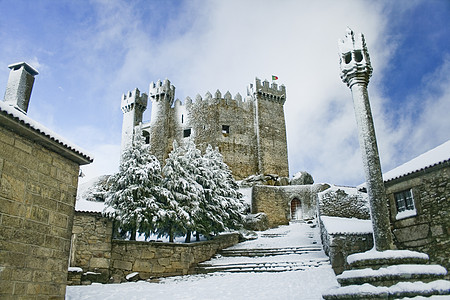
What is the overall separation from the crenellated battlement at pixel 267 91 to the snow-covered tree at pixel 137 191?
28302mm

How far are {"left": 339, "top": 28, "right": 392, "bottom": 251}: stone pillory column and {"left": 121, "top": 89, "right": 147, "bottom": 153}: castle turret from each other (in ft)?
Answer: 116

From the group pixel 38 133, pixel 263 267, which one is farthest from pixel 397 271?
pixel 263 267

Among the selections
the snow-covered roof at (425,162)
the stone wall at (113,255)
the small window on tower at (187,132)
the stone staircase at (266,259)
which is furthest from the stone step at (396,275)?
the small window on tower at (187,132)

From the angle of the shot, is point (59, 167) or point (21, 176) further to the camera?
point (59, 167)

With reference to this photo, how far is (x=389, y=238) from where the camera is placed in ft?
30.0

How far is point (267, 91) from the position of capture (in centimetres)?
4453

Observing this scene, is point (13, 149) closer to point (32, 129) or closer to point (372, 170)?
point (32, 129)

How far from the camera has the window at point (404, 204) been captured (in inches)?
492

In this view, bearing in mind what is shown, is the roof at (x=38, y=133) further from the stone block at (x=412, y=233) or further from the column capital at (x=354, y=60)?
the stone block at (x=412, y=233)

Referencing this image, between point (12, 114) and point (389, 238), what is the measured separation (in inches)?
329

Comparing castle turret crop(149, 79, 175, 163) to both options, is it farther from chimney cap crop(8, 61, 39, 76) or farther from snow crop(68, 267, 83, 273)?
chimney cap crop(8, 61, 39, 76)

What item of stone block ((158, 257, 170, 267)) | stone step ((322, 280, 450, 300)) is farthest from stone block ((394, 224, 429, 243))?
stone block ((158, 257, 170, 267))

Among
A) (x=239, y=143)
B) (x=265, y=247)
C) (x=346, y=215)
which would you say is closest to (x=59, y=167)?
(x=265, y=247)

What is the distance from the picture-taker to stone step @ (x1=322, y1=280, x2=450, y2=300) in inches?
257
